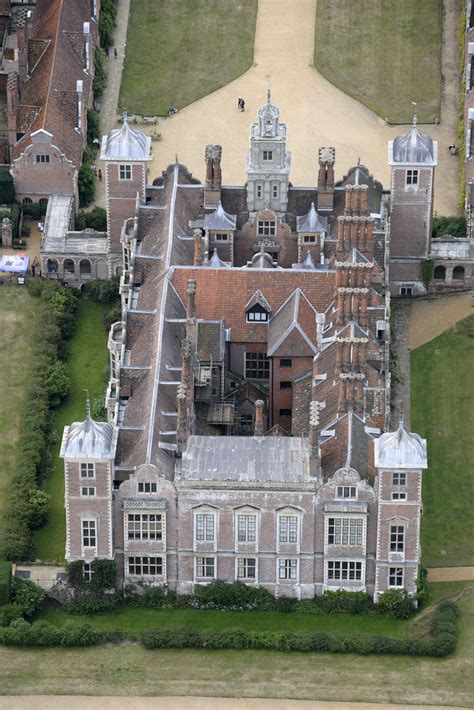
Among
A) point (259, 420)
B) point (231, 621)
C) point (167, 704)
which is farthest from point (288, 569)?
point (167, 704)

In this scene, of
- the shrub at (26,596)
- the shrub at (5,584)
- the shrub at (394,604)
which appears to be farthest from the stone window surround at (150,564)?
the shrub at (394,604)

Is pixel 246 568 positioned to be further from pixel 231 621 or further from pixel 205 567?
pixel 231 621

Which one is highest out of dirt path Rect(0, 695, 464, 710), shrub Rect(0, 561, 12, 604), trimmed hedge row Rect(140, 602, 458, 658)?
shrub Rect(0, 561, 12, 604)

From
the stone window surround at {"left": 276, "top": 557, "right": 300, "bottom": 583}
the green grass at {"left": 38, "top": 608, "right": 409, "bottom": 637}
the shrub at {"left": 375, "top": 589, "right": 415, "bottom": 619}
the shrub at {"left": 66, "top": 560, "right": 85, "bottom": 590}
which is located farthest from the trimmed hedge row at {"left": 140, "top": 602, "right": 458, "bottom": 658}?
the shrub at {"left": 66, "top": 560, "right": 85, "bottom": 590}

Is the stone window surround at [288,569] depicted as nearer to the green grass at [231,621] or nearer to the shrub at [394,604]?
the green grass at [231,621]

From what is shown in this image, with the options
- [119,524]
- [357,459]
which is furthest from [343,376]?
[119,524]

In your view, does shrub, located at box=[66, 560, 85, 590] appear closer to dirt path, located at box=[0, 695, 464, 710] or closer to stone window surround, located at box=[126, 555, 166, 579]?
stone window surround, located at box=[126, 555, 166, 579]

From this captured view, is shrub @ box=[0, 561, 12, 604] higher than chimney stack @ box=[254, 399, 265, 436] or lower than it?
lower
